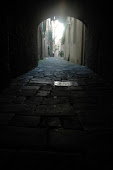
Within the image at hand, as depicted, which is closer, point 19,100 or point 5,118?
point 5,118

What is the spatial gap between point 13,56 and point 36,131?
337 centimetres

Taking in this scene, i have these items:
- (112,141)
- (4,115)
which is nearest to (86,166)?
(112,141)

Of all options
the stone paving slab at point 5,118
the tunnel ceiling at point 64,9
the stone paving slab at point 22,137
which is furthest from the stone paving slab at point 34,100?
the tunnel ceiling at point 64,9

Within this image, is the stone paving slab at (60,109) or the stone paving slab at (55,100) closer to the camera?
the stone paving slab at (60,109)

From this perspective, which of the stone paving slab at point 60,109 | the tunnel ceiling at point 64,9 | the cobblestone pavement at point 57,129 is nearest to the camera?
the cobblestone pavement at point 57,129

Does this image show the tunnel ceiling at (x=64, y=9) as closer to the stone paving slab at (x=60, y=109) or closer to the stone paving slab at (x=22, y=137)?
the stone paving slab at (x=60, y=109)

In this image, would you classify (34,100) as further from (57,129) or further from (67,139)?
(67,139)

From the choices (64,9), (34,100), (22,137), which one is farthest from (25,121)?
(64,9)

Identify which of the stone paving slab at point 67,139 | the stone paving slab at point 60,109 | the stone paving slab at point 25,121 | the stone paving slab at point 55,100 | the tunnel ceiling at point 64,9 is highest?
the tunnel ceiling at point 64,9

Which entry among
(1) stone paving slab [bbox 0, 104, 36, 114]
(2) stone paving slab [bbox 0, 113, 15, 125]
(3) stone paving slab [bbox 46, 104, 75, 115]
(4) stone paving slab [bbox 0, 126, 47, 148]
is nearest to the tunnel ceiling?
(1) stone paving slab [bbox 0, 104, 36, 114]

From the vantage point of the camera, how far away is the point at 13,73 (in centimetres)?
462

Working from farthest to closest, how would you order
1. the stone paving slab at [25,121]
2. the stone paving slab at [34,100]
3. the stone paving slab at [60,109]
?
the stone paving slab at [34,100]
the stone paving slab at [60,109]
the stone paving slab at [25,121]

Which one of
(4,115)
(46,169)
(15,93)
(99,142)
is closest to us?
(46,169)

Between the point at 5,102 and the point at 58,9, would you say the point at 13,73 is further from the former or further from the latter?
the point at 58,9
